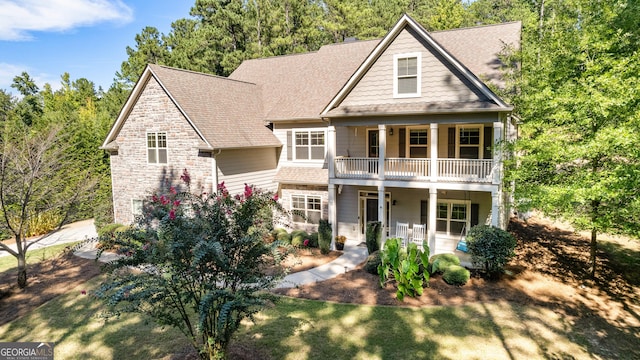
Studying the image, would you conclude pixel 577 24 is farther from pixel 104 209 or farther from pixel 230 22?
pixel 230 22

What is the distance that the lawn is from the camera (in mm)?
8043

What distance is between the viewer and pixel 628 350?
8.23 m

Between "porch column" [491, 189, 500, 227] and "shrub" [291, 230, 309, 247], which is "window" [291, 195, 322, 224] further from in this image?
"porch column" [491, 189, 500, 227]

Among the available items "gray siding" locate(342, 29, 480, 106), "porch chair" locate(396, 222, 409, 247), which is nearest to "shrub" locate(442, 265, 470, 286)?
"porch chair" locate(396, 222, 409, 247)

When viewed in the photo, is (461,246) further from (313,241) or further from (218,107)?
(218,107)

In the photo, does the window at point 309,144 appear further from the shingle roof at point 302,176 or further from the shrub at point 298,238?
the shrub at point 298,238

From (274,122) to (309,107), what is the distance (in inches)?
81.3

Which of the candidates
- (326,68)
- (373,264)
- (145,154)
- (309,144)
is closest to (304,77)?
(326,68)

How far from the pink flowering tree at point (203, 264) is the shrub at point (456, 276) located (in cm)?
701

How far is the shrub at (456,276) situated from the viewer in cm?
1157

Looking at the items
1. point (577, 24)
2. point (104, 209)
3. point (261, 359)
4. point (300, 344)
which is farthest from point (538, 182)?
point (104, 209)

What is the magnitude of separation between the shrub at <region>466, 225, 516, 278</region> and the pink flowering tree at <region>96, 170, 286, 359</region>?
7811 millimetres

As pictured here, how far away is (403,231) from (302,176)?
18.2 feet

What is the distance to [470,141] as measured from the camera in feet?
52.0
